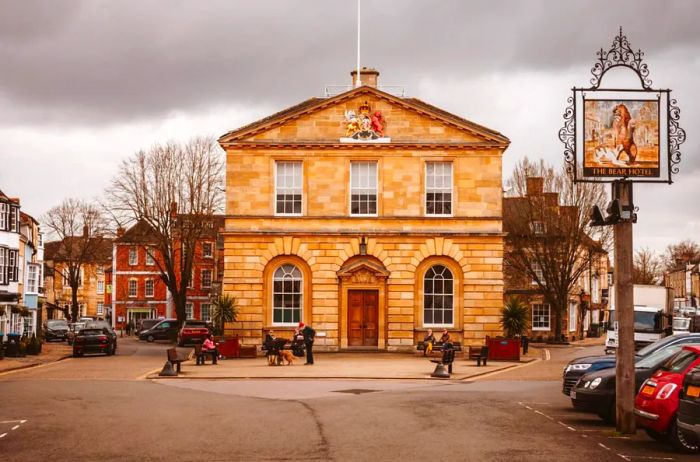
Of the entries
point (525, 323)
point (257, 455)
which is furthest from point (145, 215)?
point (257, 455)

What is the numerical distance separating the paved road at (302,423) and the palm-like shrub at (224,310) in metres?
13.2

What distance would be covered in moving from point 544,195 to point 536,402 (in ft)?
125

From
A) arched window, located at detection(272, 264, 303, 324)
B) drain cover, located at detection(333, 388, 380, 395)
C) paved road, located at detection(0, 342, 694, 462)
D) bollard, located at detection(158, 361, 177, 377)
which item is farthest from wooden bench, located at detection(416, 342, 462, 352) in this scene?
drain cover, located at detection(333, 388, 380, 395)

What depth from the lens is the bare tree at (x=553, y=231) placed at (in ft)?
187

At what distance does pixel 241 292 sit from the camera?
41062 millimetres

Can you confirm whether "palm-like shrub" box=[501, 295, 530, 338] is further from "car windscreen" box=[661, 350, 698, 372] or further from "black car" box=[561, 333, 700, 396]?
"car windscreen" box=[661, 350, 698, 372]

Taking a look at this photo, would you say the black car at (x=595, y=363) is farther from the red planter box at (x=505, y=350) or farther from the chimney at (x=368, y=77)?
the chimney at (x=368, y=77)

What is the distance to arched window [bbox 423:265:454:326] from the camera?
41469mm

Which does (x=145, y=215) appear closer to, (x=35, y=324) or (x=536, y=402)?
(x=35, y=324)

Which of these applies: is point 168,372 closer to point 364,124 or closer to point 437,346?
point 437,346

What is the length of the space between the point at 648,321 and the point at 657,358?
25671mm

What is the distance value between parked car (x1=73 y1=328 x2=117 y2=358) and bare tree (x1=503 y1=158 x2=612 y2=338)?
87.5ft

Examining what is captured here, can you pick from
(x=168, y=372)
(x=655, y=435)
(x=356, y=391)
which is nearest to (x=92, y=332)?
(x=168, y=372)

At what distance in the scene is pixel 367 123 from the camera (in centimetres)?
4150
